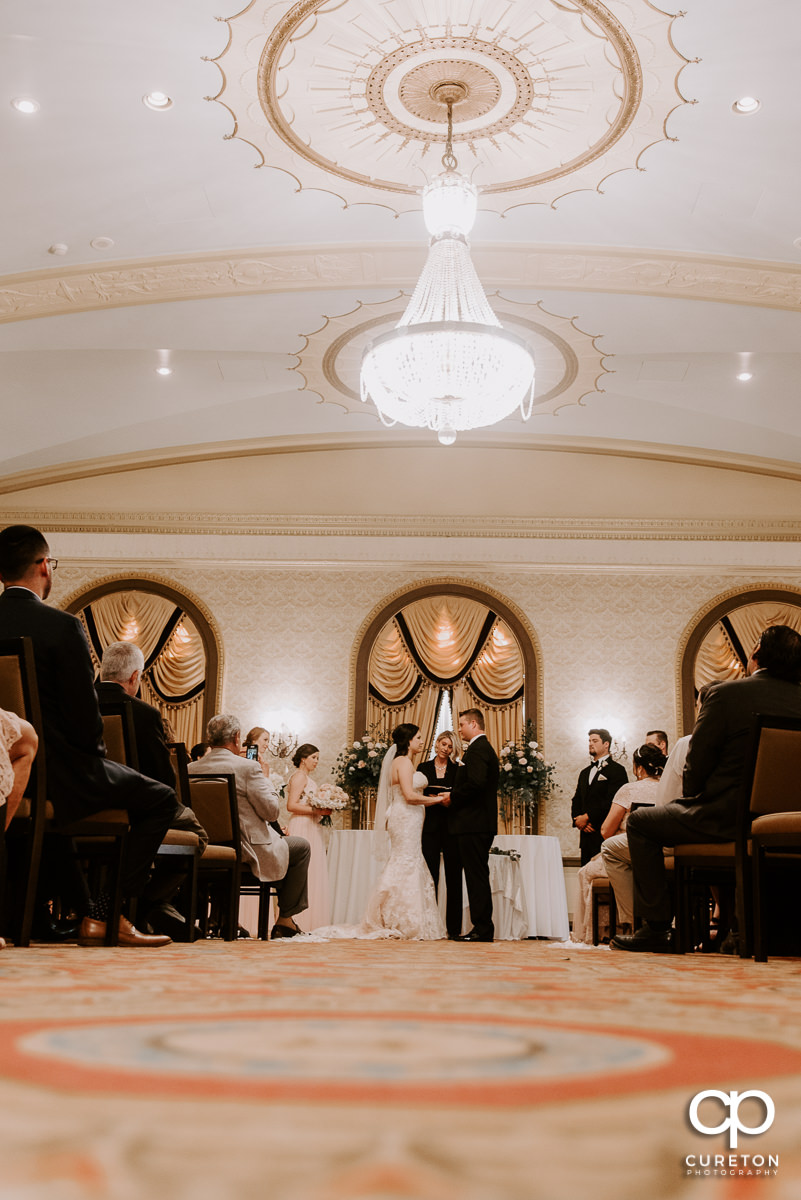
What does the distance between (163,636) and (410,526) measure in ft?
10.2

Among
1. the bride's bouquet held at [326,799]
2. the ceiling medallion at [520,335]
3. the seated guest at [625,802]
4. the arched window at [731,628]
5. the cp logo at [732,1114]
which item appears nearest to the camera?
the cp logo at [732,1114]

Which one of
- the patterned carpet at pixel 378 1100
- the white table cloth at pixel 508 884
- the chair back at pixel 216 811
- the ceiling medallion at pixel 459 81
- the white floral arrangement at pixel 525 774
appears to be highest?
the ceiling medallion at pixel 459 81

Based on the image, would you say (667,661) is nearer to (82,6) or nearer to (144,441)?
(144,441)

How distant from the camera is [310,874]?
7547 millimetres

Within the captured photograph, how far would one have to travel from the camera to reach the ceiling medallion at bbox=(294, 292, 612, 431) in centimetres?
880

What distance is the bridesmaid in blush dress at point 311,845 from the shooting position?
7.55 metres

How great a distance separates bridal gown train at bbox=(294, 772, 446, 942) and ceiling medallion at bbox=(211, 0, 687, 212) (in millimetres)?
4323

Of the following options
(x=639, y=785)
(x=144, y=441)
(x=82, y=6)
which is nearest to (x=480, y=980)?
(x=639, y=785)

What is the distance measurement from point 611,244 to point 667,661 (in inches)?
197

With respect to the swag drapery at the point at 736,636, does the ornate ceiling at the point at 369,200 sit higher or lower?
higher

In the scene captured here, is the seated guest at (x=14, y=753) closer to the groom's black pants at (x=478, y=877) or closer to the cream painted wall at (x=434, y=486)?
the groom's black pants at (x=478, y=877)

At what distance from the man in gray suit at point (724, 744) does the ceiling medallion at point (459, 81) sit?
3863 millimetres

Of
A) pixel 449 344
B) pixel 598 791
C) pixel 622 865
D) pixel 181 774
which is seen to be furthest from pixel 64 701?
pixel 598 791

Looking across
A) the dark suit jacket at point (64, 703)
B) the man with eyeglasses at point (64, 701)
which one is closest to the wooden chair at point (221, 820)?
the man with eyeglasses at point (64, 701)
